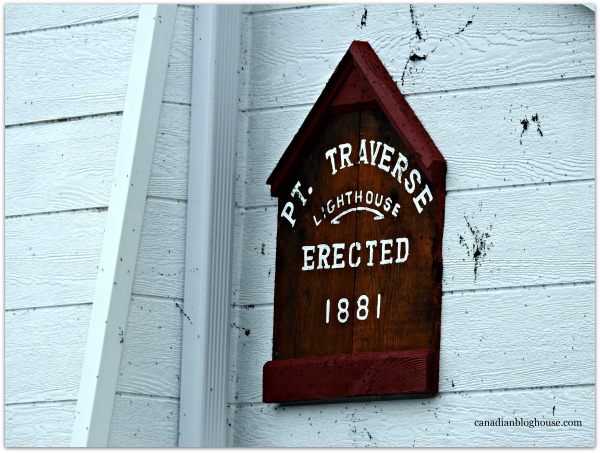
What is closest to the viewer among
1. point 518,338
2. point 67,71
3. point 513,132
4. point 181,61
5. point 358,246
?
point 518,338

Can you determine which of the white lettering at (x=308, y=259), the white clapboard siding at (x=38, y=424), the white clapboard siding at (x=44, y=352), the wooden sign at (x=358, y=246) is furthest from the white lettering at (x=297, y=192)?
the white clapboard siding at (x=38, y=424)

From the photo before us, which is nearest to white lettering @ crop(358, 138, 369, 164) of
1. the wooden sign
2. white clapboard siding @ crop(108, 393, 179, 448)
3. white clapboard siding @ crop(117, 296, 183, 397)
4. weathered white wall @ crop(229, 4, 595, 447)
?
the wooden sign

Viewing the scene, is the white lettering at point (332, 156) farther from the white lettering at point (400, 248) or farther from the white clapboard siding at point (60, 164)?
the white clapboard siding at point (60, 164)

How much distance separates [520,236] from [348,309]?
1.39 ft

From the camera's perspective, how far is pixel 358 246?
3529mm

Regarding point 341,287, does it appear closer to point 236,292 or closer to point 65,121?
point 236,292

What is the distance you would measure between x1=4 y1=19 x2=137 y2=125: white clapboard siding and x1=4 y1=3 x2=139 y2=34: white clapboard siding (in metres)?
0.02

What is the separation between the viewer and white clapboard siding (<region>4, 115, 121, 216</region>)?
373cm

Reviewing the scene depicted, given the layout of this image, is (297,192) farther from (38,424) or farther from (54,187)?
(38,424)

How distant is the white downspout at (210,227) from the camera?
3.58m

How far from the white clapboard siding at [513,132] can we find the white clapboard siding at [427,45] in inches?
1.4

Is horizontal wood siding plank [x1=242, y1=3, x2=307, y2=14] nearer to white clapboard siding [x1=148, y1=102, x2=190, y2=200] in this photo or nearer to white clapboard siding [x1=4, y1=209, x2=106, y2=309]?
white clapboard siding [x1=148, y1=102, x2=190, y2=200]

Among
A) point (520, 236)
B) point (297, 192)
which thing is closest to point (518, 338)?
point (520, 236)

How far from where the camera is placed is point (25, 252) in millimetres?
3766
